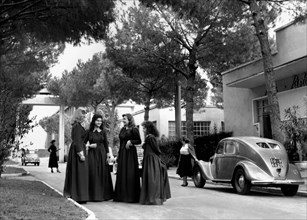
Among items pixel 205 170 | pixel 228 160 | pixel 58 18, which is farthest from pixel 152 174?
pixel 58 18

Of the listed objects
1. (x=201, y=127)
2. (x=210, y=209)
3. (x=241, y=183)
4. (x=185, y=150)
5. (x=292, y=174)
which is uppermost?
(x=201, y=127)

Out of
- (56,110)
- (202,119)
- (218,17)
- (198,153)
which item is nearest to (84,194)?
(218,17)

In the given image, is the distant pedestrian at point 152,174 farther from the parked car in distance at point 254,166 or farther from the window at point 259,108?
the window at point 259,108

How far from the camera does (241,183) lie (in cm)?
1151

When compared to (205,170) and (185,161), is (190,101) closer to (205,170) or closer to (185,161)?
(185,161)

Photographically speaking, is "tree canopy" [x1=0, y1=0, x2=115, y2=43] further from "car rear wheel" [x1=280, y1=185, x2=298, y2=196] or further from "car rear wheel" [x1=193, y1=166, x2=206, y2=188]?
"car rear wheel" [x1=280, y1=185, x2=298, y2=196]

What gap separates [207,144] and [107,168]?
1508cm

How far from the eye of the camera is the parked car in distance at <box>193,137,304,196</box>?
35.8 ft

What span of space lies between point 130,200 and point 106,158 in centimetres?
108

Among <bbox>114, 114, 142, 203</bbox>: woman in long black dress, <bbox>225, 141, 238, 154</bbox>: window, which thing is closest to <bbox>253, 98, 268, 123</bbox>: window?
<bbox>225, 141, 238, 154</bbox>: window

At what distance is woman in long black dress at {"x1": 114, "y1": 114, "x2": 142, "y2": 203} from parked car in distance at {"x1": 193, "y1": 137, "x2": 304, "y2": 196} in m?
3.59

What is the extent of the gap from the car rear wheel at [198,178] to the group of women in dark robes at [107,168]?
455 centimetres

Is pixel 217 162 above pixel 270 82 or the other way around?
the other way around

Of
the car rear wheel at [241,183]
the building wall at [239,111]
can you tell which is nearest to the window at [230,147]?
the car rear wheel at [241,183]
